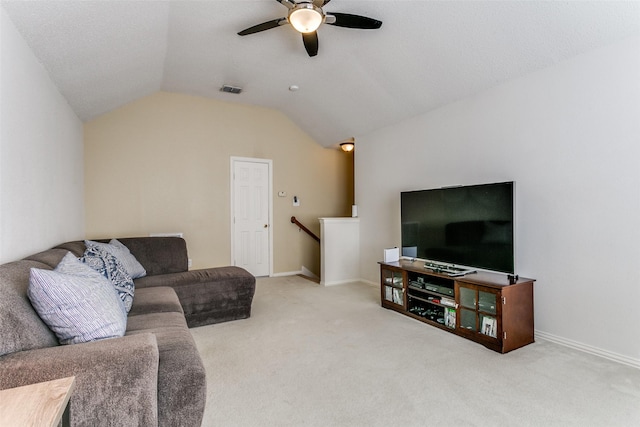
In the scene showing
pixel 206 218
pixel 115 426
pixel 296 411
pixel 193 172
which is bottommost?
pixel 296 411

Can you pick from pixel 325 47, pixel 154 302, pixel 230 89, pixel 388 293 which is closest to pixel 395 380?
pixel 388 293

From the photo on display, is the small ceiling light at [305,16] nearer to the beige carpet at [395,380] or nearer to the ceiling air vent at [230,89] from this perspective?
the ceiling air vent at [230,89]

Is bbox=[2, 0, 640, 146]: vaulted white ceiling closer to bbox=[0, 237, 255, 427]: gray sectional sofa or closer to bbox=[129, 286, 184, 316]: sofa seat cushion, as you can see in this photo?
bbox=[0, 237, 255, 427]: gray sectional sofa

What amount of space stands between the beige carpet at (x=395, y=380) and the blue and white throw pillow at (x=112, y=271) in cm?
75

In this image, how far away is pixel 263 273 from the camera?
5.57m

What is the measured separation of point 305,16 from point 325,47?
3.59 ft

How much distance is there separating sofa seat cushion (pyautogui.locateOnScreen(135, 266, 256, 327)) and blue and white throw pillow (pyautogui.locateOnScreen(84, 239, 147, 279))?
0.09 m

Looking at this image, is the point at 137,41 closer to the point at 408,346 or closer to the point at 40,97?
the point at 40,97

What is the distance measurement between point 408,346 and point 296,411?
1231mm

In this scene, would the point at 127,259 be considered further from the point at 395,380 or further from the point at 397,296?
the point at 397,296

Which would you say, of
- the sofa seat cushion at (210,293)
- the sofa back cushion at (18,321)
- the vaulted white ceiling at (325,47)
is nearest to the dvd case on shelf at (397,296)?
the sofa seat cushion at (210,293)

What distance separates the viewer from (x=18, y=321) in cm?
131

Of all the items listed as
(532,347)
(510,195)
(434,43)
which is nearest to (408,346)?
(532,347)

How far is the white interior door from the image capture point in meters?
5.35
